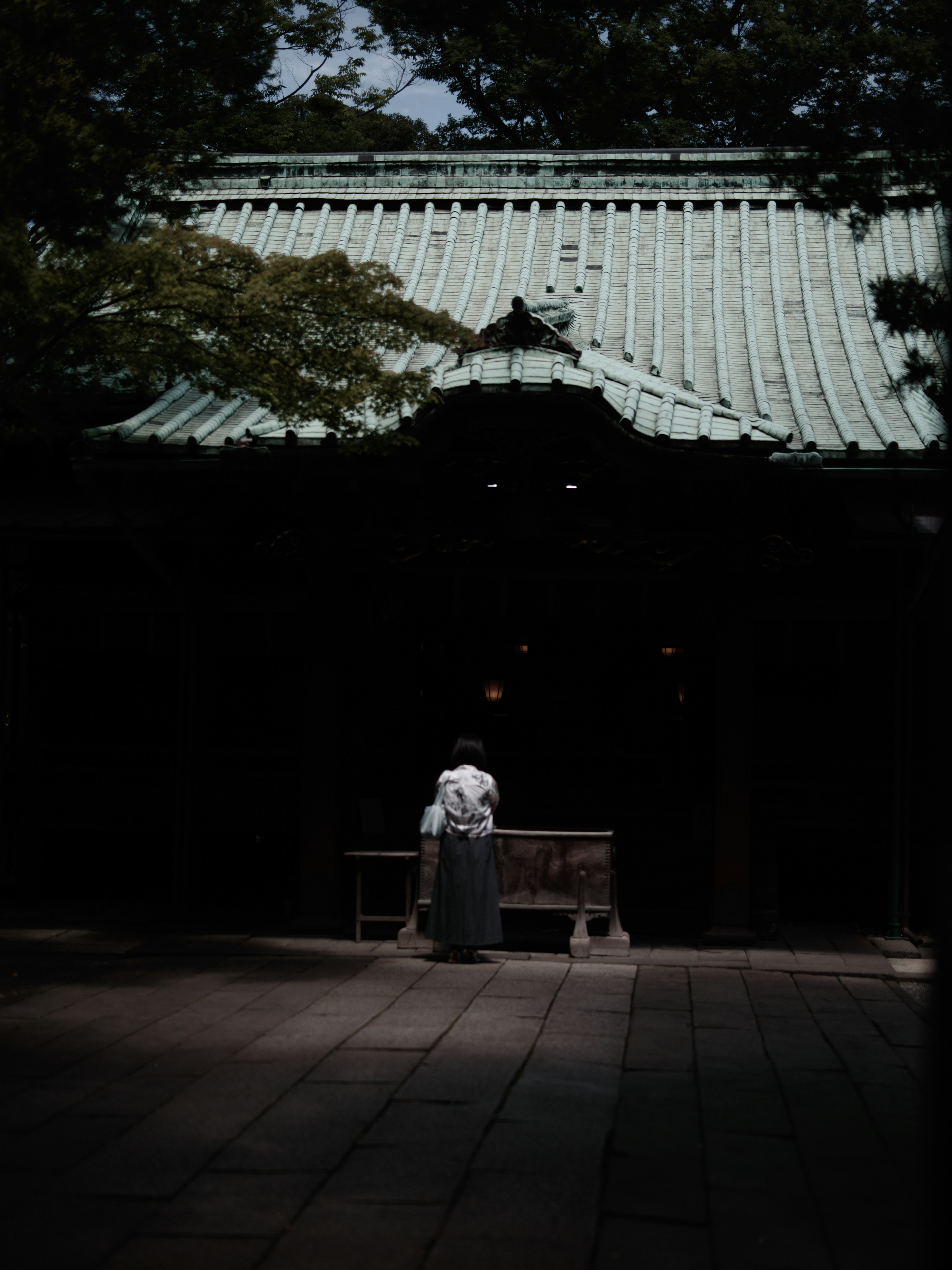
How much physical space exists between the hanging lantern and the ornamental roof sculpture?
11.0 feet

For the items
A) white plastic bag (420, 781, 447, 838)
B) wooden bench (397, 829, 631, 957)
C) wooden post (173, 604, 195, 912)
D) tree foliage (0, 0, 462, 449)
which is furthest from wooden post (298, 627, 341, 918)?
tree foliage (0, 0, 462, 449)

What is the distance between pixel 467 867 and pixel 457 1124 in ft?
15.2

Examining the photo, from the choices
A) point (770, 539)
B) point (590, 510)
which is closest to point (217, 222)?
point (590, 510)

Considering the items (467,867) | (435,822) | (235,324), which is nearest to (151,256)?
(235,324)

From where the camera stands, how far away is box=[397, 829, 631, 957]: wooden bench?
35.2 ft

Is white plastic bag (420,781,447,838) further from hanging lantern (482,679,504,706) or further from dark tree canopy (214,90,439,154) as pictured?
dark tree canopy (214,90,439,154)

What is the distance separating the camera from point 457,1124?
223 inches

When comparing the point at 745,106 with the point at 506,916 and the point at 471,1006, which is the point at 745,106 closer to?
the point at 506,916

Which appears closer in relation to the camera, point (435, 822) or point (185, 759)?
point (435, 822)

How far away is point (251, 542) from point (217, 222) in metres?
6.15

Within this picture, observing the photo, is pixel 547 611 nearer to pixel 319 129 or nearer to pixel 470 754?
pixel 470 754

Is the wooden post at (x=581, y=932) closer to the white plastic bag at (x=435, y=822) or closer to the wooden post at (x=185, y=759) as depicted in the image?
the white plastic bag at (x=435, y=822)

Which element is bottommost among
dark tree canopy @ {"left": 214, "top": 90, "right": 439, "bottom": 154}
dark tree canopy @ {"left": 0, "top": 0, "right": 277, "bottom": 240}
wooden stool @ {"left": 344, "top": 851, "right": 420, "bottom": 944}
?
wooden stool @ {"left": 344, "top": 851, "right": 420, "bottom": 944}

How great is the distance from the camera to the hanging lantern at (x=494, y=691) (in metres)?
13.1
